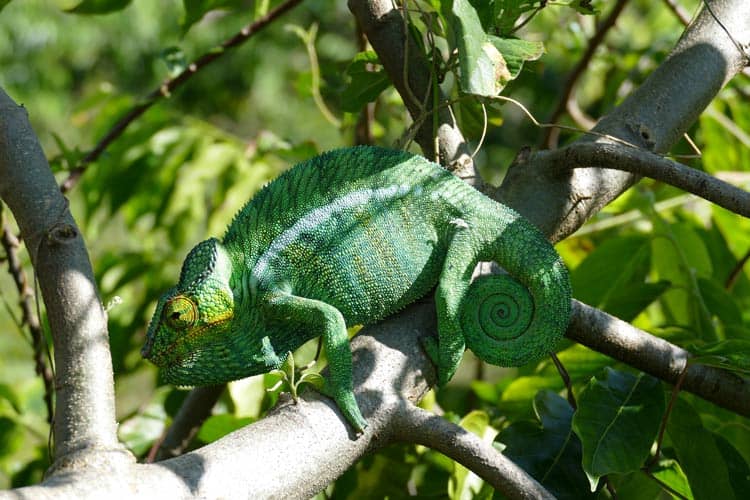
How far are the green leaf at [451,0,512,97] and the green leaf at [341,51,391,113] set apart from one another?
19.6 inches

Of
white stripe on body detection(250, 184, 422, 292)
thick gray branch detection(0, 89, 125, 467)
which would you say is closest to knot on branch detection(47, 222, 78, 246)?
thick gray branch detection(0, 89, 125, 467)

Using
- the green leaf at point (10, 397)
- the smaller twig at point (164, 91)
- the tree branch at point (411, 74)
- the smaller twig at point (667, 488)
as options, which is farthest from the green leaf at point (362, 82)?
the green leaf at point (10, 397)

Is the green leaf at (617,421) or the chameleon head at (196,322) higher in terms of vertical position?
the chameleon head at (196,322)

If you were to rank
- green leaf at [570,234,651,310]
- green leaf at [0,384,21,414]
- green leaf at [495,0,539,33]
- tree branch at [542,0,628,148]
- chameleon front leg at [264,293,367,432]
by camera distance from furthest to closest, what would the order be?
tree branch at [542,0,628,148] < green leaf at [0,384,21,414] < green leaf at [570,234,651,310] < green leaf at [495,0,539,33] < chameleon front leg at [264,293,367,432]

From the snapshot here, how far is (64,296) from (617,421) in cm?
88

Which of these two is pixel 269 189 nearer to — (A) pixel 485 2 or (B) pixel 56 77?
(A) pixel 485 2

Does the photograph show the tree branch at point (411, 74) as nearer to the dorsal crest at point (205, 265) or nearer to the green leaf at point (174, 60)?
the dorsal crest at point (205, 265)

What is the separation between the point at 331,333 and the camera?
137cm

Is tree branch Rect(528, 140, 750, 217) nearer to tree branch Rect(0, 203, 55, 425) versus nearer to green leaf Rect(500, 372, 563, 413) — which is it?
green leaf Rect(500, 372, 563, 413)

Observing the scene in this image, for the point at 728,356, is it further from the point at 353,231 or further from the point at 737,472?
the point at 353,231

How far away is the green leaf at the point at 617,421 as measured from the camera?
1431mm

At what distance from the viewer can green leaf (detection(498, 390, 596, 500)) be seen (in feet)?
5.06

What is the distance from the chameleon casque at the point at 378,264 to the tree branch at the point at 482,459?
0.63ft

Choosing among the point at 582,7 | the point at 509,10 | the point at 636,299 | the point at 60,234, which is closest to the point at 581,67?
the point at 636,299
